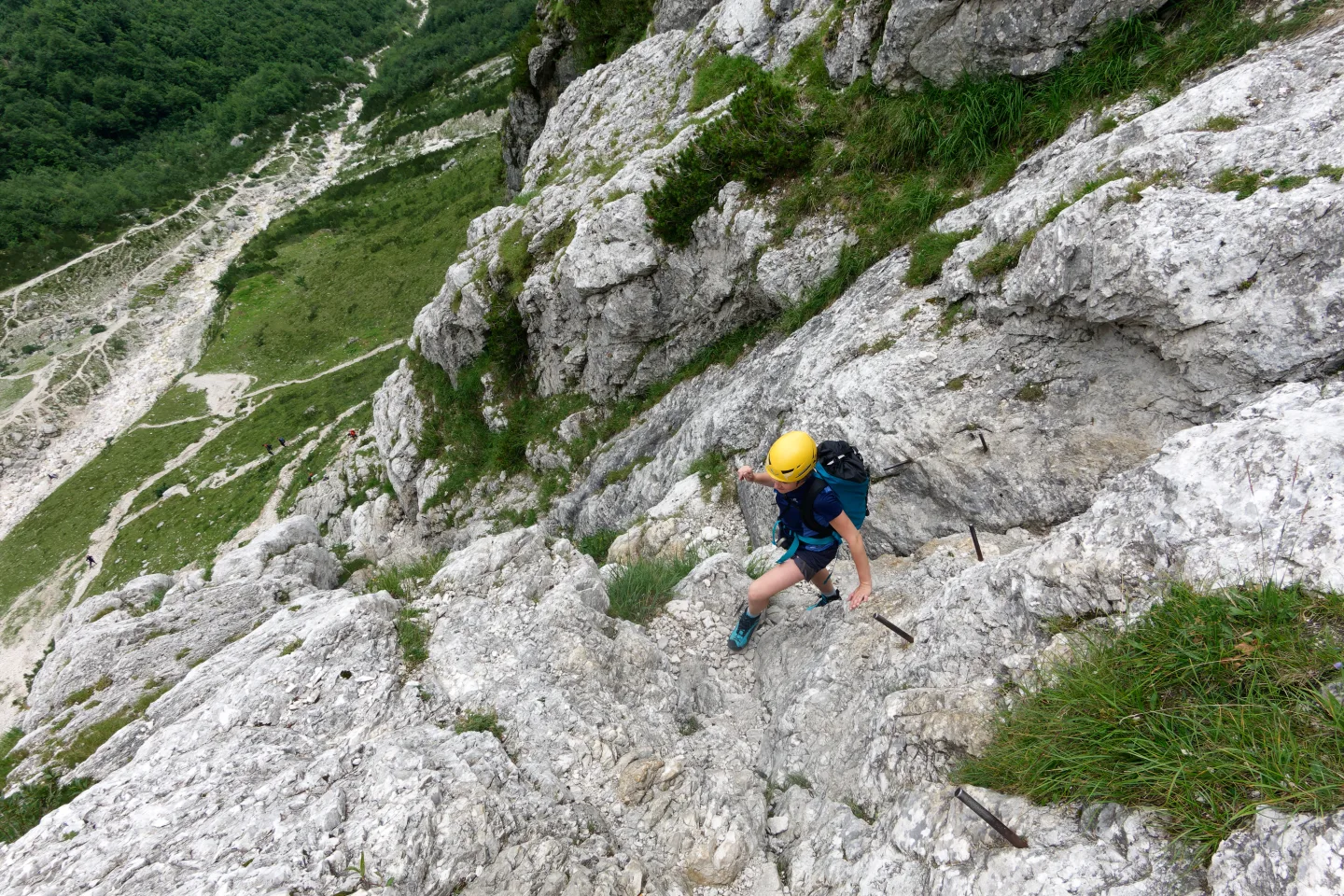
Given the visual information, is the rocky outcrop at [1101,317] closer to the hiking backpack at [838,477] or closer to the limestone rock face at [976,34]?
the limestone rock face at [976,34]

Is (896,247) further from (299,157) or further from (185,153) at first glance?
(185,153)

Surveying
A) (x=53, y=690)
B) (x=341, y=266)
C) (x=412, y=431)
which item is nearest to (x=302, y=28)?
(x=341, y=266)

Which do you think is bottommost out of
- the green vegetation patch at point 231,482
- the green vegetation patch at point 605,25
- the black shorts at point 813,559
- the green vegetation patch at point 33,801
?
the green vegetation patch at point 231,482

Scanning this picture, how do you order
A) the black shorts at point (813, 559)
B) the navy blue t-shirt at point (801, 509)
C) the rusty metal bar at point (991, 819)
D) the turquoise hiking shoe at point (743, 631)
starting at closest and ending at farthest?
the rusty metal bar at point (991, 819) → the navy blue t-shirt at point (801, 509) → the black shorts at point (813, 559) → the turquoise hiking shoe at point (743, 631)

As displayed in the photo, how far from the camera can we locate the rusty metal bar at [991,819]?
10.3 ft

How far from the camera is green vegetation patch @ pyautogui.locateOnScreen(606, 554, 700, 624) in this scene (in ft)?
25.0

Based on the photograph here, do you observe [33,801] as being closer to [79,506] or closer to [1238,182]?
[1238,182]

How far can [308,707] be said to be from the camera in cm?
A: 604

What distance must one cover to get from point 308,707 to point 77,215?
333 ft

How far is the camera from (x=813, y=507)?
18.2 ft

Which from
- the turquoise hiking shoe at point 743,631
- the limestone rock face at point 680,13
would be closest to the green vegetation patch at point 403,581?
the turquoise hiking shoe at point 743,631

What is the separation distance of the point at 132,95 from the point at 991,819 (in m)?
151

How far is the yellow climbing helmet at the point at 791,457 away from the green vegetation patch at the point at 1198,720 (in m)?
2.41

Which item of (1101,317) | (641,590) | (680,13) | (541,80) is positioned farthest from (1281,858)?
(541,80)
